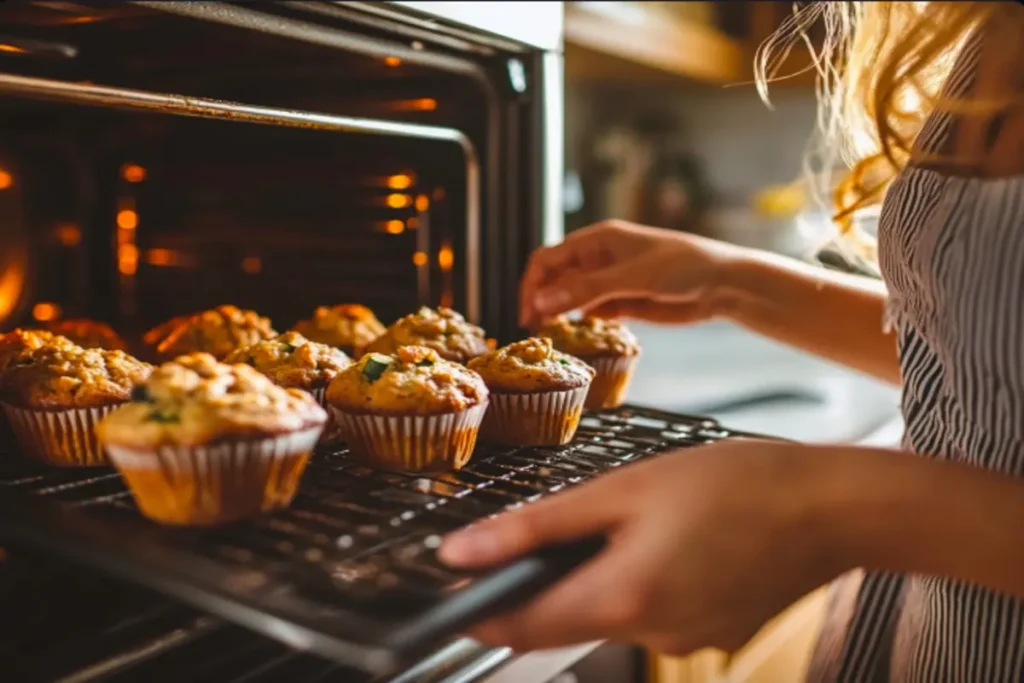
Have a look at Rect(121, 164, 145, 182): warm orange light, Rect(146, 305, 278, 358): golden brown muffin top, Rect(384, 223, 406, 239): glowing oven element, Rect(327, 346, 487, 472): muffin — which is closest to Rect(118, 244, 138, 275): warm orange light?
Rect(121, 164, 145, 182): warm orange light

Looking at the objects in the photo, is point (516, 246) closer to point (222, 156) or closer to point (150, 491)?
point (222, 156)

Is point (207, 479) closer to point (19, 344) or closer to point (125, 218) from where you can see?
point (19, 344)

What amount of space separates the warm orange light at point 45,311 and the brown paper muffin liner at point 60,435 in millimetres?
588

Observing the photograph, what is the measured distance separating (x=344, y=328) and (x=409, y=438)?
1.17 feet

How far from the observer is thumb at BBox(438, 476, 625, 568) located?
0.69 metres

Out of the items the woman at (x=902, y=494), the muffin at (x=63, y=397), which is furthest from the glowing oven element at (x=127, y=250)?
the woman at (x=902, y=494)

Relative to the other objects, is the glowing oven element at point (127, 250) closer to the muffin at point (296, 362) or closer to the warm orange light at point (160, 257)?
the warm orange light at point (160, 257)

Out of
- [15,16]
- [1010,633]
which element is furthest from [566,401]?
[15,16]

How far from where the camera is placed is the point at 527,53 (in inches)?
51.3

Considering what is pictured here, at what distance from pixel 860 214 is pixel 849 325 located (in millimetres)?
156

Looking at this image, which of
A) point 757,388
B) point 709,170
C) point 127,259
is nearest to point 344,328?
point 127,259

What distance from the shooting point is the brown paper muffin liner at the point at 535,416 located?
1.14 metres

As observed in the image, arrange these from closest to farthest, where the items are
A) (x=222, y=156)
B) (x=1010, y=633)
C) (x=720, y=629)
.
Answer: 1. (x=720, y=629)
2. (x=1010, y=633)
3. (x=222, y=156)

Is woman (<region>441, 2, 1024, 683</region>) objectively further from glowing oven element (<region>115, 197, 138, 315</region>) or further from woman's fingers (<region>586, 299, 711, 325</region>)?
glowing oven element (<region>115, 197, 138, 315</region>)
